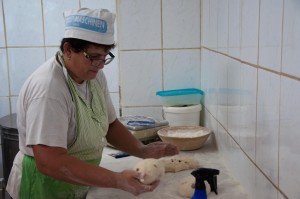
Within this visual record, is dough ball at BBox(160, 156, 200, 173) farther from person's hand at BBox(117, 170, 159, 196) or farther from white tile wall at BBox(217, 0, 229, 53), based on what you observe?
white tile wall at BBox(217, 0, 229, 53)

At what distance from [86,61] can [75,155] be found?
1.14 feet

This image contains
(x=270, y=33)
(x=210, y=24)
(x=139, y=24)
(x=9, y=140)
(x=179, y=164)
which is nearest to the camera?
(x=270, y=33)

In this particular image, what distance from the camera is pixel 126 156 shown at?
5.68ft

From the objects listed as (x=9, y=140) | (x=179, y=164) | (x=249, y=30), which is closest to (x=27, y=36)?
(x=9, y=140)

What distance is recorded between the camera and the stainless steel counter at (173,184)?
1259 millimetres

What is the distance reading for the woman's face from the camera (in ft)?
4.03

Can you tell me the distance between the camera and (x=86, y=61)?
1238mm

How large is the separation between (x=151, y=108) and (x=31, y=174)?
3.19 ft

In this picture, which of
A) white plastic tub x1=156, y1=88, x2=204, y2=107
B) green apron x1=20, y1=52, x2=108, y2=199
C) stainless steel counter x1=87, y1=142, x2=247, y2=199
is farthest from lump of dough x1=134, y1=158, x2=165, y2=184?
white plastic tub x1=156, y1=88, x2=204, y2=107

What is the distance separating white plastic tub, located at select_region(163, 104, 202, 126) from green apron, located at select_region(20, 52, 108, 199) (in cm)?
68

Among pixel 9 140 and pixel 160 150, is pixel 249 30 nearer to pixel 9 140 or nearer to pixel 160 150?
pixel 160 150

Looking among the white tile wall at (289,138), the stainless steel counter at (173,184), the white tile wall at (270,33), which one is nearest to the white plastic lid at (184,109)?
the stainless steel counter at (173,184)

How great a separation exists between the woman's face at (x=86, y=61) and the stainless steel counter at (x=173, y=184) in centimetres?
42

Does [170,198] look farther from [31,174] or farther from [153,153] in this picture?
[31,174]
